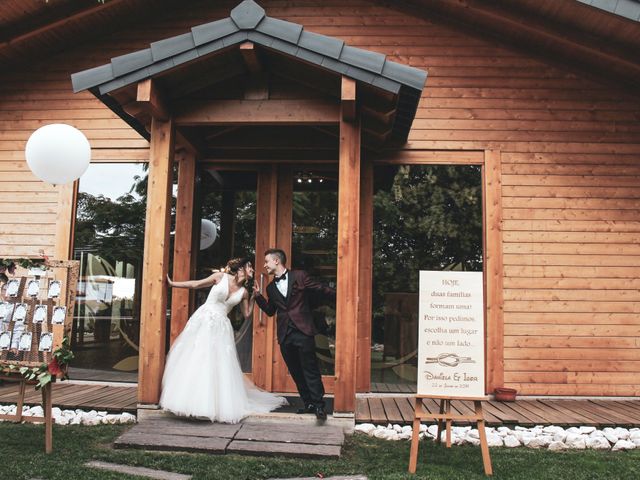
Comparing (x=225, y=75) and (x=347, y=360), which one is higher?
(x=225, y=75)

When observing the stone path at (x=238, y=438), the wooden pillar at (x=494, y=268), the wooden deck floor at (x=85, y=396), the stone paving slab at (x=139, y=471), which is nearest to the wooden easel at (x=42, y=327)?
the stone paving slab at (x=139, y=471)

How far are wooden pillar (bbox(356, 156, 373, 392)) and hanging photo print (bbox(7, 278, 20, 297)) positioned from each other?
3.44 m

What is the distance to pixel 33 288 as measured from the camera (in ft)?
13.8

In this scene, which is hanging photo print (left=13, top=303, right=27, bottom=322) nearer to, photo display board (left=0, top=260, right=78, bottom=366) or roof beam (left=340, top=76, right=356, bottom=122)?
photo display board (left=0, top=260, right=78, bottom=366)

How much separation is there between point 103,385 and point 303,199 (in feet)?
10.4

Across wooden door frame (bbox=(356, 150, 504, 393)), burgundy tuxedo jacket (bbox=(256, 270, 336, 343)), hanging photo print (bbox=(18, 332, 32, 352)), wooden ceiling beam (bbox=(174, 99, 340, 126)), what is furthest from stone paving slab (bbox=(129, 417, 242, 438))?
wooden ceiling beam (bbox=(174, 99, 340, 126))

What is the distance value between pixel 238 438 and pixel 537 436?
248 centimetres

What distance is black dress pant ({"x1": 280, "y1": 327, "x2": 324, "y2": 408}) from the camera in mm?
4766

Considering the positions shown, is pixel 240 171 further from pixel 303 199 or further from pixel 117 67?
pixel 117 67

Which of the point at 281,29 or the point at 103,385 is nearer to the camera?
the point at 281,29

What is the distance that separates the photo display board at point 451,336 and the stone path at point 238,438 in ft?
3.03

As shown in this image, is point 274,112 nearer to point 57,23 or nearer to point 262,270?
point 262,270

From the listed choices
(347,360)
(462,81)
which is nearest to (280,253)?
(347,360)

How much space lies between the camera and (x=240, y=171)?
6.55m
